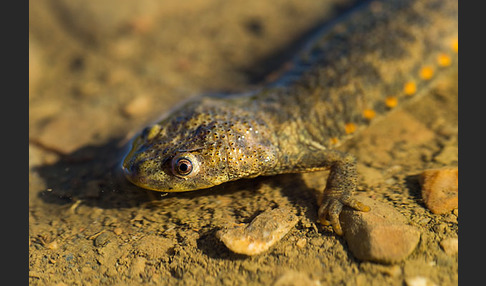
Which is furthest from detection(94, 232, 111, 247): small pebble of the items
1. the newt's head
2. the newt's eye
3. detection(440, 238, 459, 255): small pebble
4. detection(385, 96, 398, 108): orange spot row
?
detection(385, 96, 398, 108): orange spot row

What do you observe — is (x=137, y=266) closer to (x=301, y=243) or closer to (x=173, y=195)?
(x=173, y=195)

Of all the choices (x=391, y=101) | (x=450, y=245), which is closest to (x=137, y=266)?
(x=450, y=245)

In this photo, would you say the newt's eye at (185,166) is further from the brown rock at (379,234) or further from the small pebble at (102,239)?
the brown rock at (379,234)

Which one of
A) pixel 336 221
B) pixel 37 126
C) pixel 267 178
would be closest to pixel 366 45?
pixel 267 178

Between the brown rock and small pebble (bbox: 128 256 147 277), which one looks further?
small pebble (bbox: 128 256 147 277)

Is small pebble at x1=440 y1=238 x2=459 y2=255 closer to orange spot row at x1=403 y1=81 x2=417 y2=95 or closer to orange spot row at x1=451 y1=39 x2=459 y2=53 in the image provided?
orange spot row at x1=403 y1=81 x2=417 y2=95

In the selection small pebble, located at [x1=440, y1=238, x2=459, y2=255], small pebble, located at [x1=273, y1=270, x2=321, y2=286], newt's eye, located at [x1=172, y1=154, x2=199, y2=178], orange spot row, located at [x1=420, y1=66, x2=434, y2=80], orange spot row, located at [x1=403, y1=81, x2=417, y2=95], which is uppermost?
orange spot row, located at [x1=420, y1=66, x2=434, y2=80]

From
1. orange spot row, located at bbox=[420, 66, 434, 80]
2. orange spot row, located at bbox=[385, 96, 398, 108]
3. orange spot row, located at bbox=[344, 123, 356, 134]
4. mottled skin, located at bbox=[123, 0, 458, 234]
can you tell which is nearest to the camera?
mottled skin, located at bbox=[123, 0, 458, 234]

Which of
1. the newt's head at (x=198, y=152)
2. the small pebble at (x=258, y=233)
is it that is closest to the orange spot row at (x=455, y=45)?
the newt's head at (x=198, y=152)
